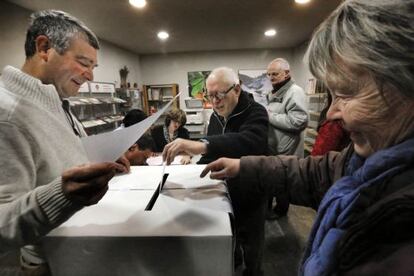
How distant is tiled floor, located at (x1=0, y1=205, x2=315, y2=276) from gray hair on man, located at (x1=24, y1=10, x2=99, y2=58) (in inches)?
74.7

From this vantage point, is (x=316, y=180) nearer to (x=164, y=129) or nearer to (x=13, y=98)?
(x=13, y=98)

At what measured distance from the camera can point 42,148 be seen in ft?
1.96

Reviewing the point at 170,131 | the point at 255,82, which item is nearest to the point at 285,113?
the point at 170,131

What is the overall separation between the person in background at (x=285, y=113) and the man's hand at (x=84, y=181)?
1.84m

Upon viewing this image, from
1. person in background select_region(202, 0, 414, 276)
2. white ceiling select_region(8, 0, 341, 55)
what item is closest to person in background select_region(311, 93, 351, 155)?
person in background select_region(202, 0, 414, 276)

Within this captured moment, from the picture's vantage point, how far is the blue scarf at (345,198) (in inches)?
16.8

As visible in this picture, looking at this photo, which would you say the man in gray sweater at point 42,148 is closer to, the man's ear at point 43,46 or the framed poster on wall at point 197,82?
the man's ear at point 43,46

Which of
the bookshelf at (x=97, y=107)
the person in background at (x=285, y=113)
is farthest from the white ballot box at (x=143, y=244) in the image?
the bookshelf at (x=97, y=107)

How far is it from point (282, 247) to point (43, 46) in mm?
2198

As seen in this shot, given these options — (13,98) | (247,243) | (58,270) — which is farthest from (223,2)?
(58,270)

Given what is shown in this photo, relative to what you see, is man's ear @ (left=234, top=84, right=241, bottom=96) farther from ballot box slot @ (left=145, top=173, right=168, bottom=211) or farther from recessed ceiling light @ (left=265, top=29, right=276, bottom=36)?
recessed ceiling light @ (left=265, top=29, right=276, bottom=36)

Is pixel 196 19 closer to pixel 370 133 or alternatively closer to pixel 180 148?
pixel 180 148

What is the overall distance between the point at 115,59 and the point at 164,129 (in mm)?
3161

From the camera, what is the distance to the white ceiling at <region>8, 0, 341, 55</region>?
9.26 ft
